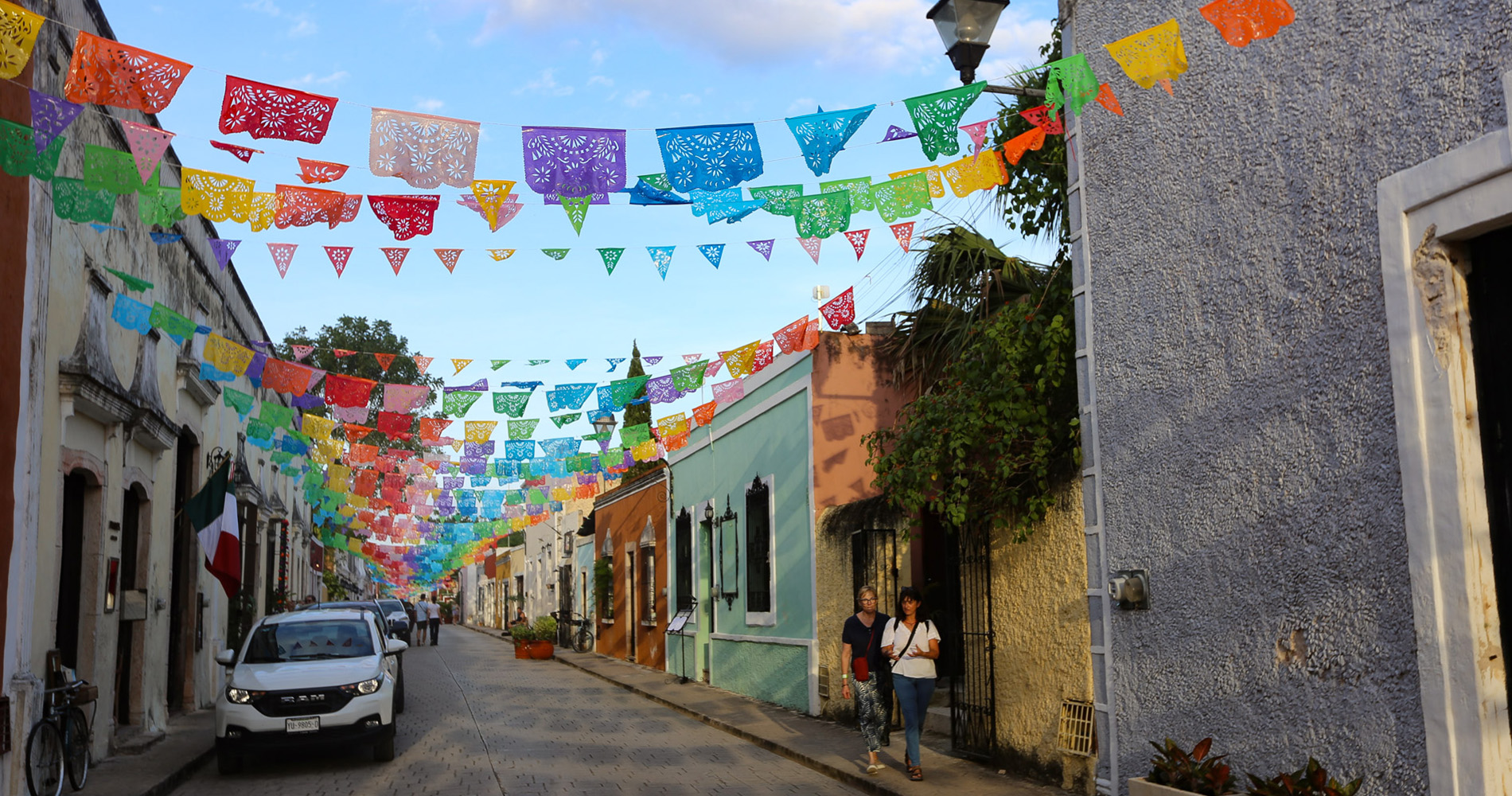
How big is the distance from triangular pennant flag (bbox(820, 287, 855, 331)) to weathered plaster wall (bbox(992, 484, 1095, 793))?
3810mm

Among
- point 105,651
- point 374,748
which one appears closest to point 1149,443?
point 374,748

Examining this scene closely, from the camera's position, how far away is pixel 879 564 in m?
13.2

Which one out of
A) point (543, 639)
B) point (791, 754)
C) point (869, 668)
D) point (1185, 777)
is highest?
point (869, 668)

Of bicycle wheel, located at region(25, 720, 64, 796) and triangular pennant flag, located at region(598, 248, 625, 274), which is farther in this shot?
triangular pennant flag, located at region(598, 248, 625, 274)

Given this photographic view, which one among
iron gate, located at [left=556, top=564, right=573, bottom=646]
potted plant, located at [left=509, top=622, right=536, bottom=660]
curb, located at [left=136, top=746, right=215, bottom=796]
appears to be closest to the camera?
curb, located at [left=136, top=746, right=215, bottom=796]

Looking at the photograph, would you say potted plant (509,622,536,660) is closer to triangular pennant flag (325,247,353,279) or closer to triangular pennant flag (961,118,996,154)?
triangular pennant flag (325,247,353,279)

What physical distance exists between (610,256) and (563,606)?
1212 inches

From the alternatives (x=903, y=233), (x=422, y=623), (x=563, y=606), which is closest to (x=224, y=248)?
(x=903, y=233)

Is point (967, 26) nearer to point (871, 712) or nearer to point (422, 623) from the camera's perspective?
point (871, 712)

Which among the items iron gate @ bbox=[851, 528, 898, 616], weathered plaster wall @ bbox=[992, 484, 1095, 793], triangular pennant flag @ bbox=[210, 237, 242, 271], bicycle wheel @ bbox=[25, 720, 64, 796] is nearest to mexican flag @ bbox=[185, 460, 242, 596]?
triangular pennant flag @ bbox=[210, 237, 242, 271]

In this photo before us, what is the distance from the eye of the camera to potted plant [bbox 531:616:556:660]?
31453 millimetres

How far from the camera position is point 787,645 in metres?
15.6

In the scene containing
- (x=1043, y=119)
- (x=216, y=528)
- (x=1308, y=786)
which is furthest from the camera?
(x=216, y=528)

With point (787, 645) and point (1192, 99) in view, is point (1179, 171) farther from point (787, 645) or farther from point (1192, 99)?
point (787, 645)
